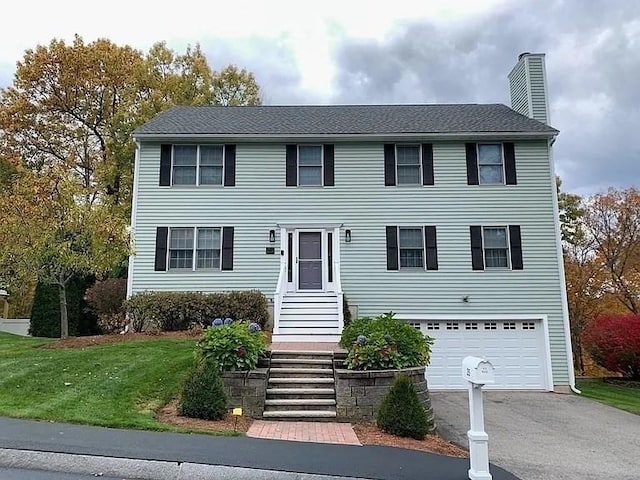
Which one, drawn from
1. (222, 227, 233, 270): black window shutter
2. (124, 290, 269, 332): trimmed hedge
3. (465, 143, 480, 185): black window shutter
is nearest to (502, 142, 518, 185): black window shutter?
(465, 143, 480, 185): black window shutter

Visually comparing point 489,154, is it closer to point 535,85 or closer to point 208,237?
point 535,85

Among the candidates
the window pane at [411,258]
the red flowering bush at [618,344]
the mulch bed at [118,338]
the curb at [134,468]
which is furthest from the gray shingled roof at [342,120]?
the curb at [134,468]

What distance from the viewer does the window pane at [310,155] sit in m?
15.2

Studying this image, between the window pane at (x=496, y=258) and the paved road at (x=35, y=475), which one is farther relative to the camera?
the window pane at (x=496, y=258)

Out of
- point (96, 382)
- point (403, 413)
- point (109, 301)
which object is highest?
point (109, 301)

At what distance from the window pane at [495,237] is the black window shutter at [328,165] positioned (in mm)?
4942

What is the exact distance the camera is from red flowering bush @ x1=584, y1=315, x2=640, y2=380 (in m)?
15.9

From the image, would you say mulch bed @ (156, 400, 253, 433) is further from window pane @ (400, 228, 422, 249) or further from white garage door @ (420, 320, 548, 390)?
window pane @ (400, 228, 422, 249)

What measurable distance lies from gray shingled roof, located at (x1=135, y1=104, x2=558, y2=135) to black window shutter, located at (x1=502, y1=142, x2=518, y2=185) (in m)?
0.54

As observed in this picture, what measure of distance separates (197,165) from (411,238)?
6953 mm

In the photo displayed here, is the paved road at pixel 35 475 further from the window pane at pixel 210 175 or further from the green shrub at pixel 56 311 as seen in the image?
the green shrub at pixel 56 311

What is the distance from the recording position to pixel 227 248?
14.4 metres

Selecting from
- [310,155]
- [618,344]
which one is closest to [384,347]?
[310,155]

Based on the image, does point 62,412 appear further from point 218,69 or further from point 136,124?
point 218,69
